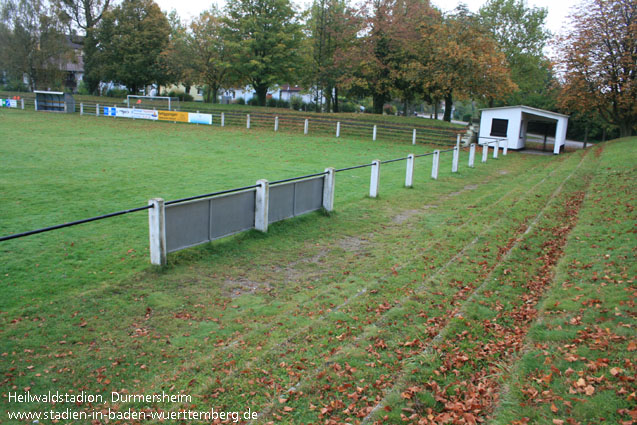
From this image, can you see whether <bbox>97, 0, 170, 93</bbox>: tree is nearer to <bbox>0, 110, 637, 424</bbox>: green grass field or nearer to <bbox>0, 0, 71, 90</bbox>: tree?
<bbox>0, 0, 71, 90</bbox>: tree

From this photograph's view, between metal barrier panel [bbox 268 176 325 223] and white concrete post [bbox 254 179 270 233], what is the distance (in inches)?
11.3

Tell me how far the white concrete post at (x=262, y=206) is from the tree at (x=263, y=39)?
3680 centimetres

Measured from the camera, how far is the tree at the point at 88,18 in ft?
183

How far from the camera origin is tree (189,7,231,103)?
48562 mm

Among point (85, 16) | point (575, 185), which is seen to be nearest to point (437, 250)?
point (575, 185)

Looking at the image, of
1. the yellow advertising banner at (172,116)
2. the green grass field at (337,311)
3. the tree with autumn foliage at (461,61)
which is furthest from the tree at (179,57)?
the green grass field at (337,311)

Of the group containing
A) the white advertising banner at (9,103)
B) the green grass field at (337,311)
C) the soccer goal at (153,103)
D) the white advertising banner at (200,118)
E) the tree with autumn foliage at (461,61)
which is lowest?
the green grass field at (337,311)

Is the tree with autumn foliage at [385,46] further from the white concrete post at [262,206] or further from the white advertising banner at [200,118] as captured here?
the white concrete post at [262,206]

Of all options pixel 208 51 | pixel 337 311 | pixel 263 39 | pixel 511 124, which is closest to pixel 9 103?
pixel 208 51

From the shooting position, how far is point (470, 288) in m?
7.13

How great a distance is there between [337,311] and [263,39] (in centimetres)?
4260

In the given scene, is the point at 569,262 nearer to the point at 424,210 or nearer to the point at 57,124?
the point at 424,210

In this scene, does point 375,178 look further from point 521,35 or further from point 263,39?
point 521,35

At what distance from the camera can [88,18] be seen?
190ft
